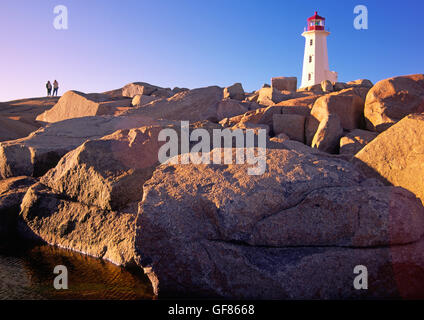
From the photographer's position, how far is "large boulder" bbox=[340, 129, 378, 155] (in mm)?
5656

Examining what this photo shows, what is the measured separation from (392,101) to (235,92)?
7.07m

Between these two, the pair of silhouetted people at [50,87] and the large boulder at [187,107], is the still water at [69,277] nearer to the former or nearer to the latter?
the large boulder at [187,107]

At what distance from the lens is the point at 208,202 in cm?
262

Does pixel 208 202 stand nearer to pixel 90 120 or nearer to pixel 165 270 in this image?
pixel 165 270

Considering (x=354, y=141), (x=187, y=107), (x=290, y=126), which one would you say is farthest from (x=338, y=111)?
(x=187, y=107)

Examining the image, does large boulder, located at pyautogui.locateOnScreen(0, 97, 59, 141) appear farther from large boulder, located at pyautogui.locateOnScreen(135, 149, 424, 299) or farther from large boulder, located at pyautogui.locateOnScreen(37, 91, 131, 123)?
large boulder, located at pyautogui.locateOnScreen(135, 149, 424, 299)

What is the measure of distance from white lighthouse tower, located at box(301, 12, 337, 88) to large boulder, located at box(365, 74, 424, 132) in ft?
70.5

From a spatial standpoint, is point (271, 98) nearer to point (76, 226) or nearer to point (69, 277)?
point (76, 226)

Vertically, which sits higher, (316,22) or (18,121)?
(316,22)

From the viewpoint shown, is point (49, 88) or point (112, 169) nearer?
point (112, 169)
